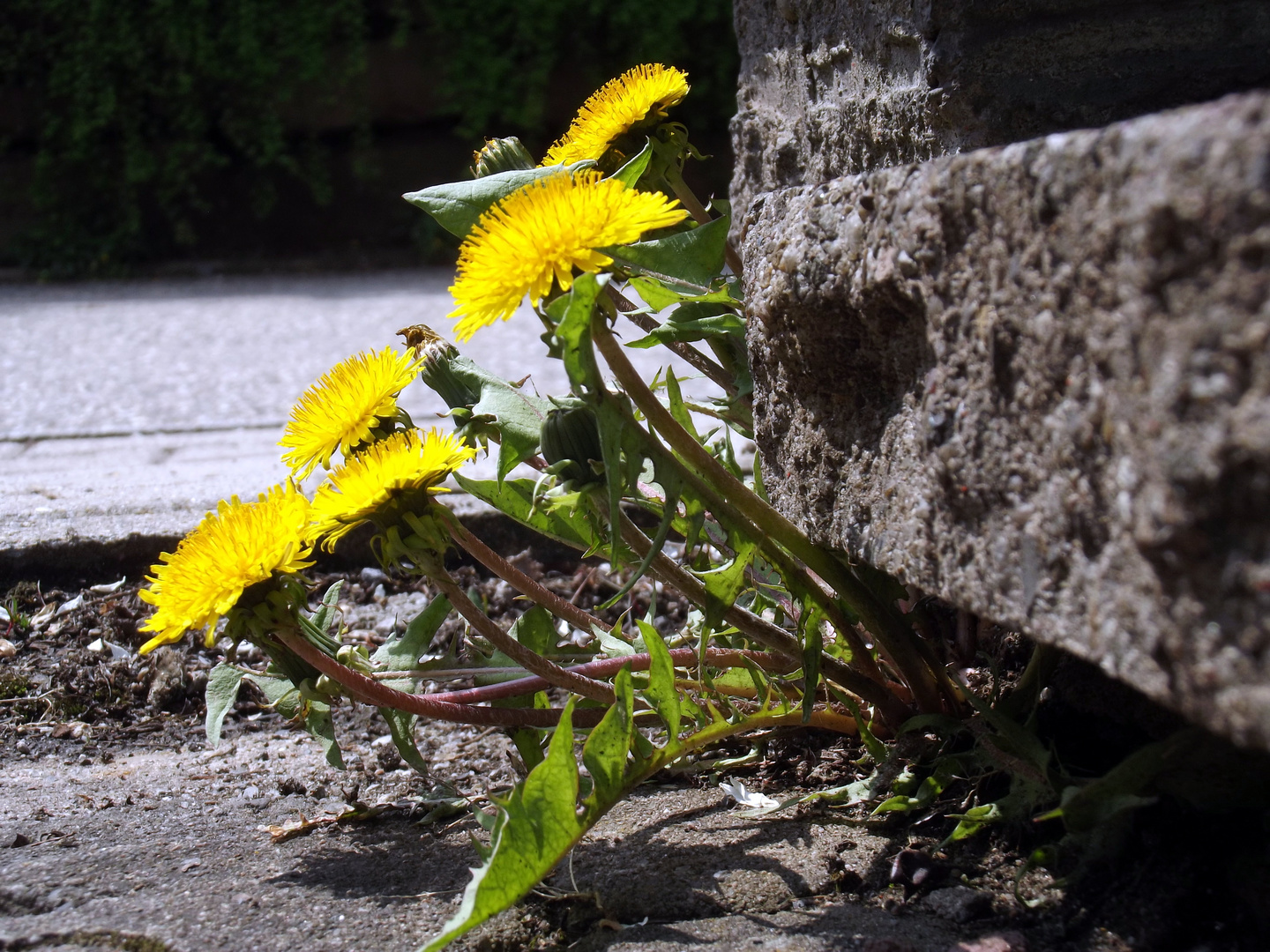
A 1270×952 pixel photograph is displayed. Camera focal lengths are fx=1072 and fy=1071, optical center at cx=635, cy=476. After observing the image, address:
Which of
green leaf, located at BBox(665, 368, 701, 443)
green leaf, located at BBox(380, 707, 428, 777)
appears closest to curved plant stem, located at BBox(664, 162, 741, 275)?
green leaf, located at BBox(665, 368, 701, 443)

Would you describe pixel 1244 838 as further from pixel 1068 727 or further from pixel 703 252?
pixel 703 252

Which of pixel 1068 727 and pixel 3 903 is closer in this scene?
pixel 3 903

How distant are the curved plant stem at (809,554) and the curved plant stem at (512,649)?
265 millimetres

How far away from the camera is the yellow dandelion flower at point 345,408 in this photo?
1.29 meters

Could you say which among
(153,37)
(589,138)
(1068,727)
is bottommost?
(1068,727)

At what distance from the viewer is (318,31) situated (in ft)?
22.1

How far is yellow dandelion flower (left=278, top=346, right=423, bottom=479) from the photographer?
1.29m

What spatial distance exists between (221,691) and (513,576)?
401 millimetres

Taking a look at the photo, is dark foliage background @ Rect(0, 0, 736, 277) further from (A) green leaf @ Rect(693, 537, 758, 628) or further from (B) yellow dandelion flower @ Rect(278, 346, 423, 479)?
(A) green leaf @ Rect(693, 537, 758, 628)

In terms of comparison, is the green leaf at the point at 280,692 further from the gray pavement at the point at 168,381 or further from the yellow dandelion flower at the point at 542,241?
the gray pavement at the point at 168,381

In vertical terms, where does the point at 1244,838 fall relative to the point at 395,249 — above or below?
below

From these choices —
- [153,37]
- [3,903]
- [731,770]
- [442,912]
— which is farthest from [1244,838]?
[153,37]

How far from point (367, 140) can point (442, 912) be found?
6683mm

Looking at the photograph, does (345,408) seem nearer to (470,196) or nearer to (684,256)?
(470,196)
